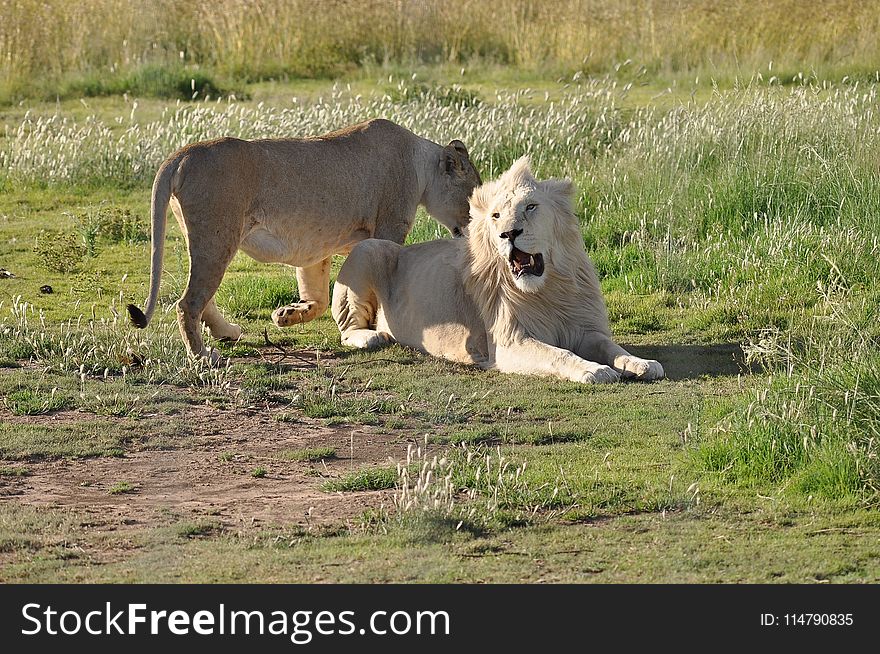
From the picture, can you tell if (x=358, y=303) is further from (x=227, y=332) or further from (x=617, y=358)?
(x=617, y=358)

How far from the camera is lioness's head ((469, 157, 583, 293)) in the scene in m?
8.07

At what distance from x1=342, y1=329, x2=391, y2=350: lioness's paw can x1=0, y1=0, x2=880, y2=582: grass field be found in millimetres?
227

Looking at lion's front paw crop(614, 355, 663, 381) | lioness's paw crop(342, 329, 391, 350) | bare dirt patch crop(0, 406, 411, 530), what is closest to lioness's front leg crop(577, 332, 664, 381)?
lion's front paw crop(614, 355, 663, 381)

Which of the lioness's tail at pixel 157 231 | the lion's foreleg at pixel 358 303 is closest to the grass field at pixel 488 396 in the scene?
the lion's foreleg at pixel 358 303

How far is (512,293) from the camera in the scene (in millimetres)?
8352

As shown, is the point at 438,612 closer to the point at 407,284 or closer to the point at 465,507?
the point at 465,507

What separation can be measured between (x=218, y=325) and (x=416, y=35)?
12.5 metres

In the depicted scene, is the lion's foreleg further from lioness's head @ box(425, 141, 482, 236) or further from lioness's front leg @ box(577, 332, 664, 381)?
lioness's front leg @ box(577, 332, 664, 381)

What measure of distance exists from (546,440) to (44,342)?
346cm

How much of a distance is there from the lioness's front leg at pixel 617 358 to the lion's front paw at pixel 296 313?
86.7 inches

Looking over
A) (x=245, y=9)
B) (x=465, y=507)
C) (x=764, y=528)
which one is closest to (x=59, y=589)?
(x=465, y=507)

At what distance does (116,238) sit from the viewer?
487 inches

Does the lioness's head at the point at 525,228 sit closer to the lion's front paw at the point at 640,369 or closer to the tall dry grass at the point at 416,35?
the lion's front paw at the point at 640,369

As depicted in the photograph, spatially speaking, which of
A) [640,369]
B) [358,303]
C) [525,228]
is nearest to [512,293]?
[525,228]
